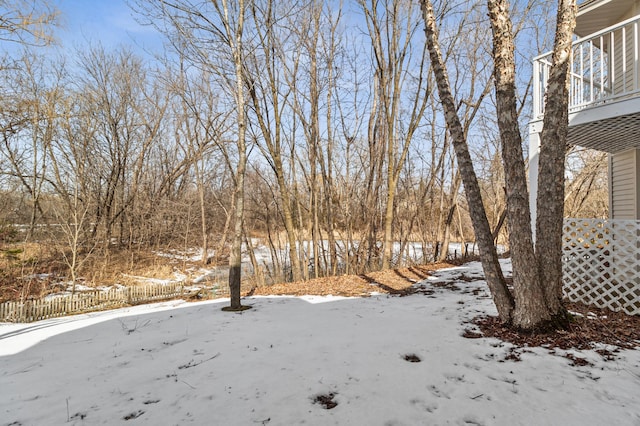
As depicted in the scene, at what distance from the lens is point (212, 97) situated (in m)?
11.4

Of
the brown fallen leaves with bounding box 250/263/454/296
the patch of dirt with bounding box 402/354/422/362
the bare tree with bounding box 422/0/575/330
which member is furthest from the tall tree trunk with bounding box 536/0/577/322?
the brown fallen leaves with bounding box 250/263/454/296

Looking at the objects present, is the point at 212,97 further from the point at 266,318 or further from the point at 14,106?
the point at 266,318

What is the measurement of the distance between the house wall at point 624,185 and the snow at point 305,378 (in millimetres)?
4812

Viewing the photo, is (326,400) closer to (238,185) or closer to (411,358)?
(411,358)

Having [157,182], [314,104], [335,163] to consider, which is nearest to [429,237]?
[335,163]

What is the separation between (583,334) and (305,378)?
9.35ft

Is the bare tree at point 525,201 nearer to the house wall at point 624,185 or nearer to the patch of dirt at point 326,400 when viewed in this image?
the patch of dirt at point 326,400

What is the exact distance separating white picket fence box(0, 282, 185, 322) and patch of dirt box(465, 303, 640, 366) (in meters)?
8.82

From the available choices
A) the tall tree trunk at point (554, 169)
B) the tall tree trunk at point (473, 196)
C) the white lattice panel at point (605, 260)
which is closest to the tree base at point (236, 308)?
the tall tree trunk at point (473, 196)

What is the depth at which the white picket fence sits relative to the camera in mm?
7008

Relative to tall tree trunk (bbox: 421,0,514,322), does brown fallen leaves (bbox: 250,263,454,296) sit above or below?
below

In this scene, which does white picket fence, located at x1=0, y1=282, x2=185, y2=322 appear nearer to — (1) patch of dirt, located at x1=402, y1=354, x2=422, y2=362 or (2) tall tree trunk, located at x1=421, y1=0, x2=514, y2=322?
(1) patch of dirt, located at x1=402, y1=354, x2=422, y2=362

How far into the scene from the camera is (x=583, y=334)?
3.12 m

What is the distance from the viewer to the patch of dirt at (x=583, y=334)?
2898 millimetres
